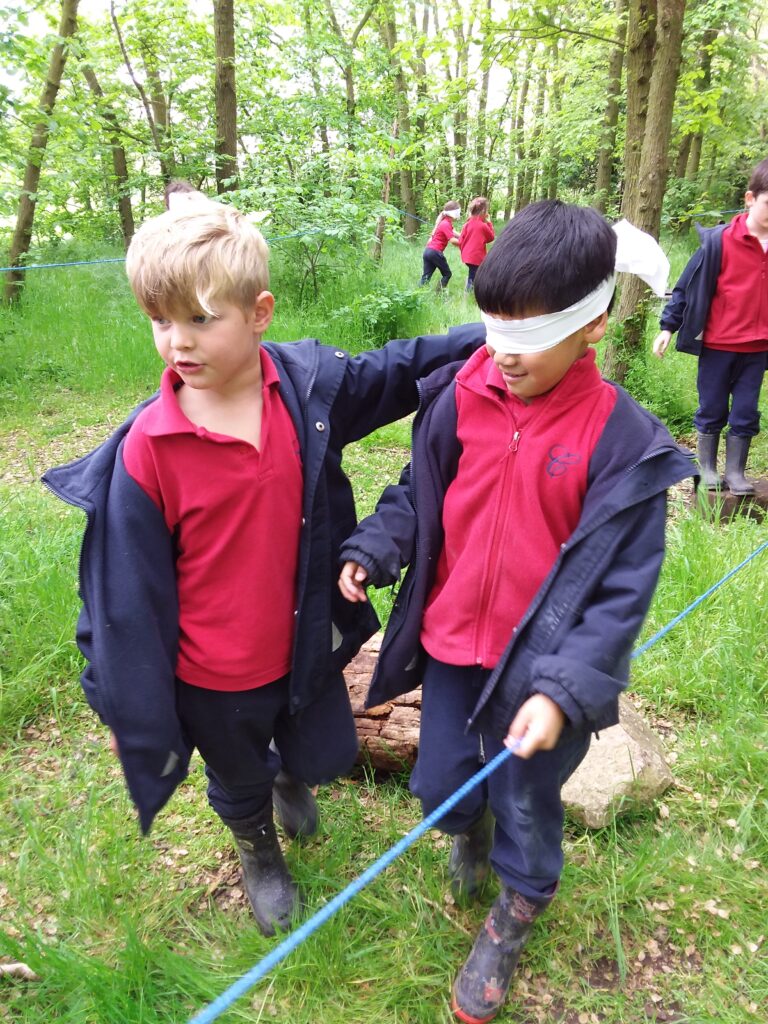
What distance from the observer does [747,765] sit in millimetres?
2352

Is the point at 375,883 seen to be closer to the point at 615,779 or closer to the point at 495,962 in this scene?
the point at 495,962

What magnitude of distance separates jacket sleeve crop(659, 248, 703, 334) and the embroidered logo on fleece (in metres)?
3.29

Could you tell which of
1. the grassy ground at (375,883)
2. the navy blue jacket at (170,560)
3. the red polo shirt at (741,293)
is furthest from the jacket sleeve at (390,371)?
the red polo shirt at (741,293)

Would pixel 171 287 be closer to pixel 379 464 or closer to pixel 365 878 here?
pixel 365 878

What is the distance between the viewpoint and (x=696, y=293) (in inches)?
163

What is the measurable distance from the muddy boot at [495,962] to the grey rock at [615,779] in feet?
1.87

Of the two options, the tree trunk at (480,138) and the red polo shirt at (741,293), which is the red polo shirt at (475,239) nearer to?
the red polo shirt at (741,293)

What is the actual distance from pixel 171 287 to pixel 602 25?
8.49 metres

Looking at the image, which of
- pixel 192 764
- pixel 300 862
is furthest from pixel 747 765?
pixel 192 764

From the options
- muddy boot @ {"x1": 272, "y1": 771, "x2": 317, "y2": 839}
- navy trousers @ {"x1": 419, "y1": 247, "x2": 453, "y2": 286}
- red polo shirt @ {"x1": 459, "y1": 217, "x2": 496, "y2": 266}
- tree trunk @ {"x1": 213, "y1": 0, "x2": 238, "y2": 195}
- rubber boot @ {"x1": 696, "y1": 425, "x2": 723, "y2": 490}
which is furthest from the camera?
navy trousers @ {"x1": 419, "y1": 247, "x2": 453, "y2": 286}

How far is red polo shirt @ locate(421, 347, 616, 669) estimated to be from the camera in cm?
142

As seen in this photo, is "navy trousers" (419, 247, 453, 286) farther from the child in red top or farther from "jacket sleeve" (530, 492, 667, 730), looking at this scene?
"jacket sleeve" (530, 492, 667, 730)

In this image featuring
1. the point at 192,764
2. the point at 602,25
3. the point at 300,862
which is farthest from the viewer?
the point at 602,25

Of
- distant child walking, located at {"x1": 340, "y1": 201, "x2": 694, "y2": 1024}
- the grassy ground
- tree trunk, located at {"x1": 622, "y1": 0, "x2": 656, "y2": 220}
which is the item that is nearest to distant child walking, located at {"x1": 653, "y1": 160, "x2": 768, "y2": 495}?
tree trunk, located at {"x1": 622, "y1": 0, "x2": 656, "y2": 220}
